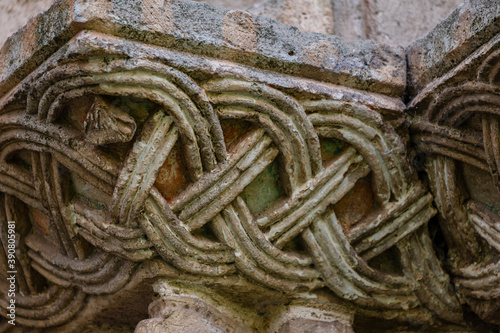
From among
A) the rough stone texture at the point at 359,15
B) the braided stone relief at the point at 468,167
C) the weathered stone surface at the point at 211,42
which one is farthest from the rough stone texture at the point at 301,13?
the braided stone relief at the point at 468,167

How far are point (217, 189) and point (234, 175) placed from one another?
54mm

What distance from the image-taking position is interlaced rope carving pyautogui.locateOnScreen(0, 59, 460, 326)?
1.50 m

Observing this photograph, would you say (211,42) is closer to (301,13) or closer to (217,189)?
(217,189)

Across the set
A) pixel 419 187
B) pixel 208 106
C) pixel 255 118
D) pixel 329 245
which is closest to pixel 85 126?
pixel 208 106

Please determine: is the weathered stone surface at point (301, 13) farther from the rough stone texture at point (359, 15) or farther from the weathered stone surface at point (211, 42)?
the weathered stone surface at point (211, 42)

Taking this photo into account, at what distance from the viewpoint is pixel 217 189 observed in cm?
156

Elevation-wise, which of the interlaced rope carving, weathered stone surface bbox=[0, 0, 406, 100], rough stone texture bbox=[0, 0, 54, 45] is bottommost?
the interlaced rope carving

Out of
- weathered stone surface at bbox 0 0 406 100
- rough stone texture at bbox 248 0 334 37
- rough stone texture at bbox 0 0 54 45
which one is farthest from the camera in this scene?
rough stone texture at bbox 248 0 334 37

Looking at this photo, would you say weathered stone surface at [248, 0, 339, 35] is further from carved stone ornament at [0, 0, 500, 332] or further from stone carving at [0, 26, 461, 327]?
stone carving at [0, 26, 461, 327]

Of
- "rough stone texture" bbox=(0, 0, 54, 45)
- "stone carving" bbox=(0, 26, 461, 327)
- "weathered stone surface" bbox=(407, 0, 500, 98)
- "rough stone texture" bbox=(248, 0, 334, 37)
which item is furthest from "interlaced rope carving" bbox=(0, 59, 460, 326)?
"rough stone texture" bbox=(248, 0, 334, 37)

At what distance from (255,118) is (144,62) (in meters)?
0.31

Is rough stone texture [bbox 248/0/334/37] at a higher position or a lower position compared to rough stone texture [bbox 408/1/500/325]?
higher

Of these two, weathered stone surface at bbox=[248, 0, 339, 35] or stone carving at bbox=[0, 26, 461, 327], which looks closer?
stone carving at bbox=[0, 26, 461, 327]

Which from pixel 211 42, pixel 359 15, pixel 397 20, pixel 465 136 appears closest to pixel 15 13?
pixel 211 42
